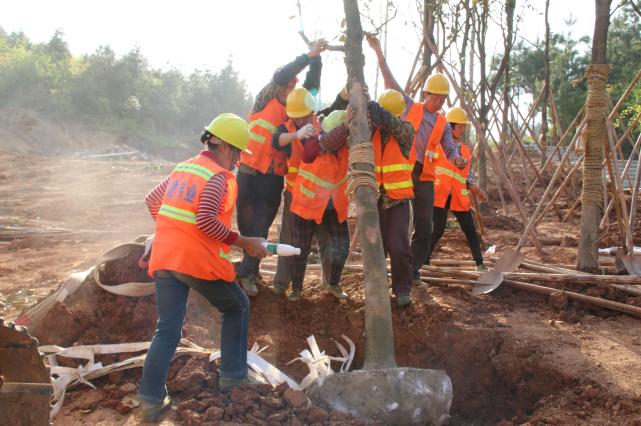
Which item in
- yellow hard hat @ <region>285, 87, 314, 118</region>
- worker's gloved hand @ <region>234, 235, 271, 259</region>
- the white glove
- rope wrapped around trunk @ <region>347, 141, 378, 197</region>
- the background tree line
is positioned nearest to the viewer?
worker's gloved hand @ <region>234, 235, 271, 259</region>

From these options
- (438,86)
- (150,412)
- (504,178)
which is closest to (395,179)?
(438,86)

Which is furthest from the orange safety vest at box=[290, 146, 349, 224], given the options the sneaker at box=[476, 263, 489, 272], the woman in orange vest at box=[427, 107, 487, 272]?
the sneaker at box=[476, 263, 489, 272]

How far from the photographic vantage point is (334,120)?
4.37 metres

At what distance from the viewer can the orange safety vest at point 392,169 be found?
4430mm

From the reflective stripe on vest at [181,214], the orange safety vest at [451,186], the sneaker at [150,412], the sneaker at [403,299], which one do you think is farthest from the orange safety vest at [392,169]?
the sneaker at [150,412]

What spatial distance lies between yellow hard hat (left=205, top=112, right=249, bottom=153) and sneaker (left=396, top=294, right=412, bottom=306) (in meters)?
1.88

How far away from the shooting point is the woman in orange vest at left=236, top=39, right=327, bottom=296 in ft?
15.4

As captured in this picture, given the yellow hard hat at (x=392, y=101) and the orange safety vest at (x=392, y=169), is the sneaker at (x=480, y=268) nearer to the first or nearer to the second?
the orange safety vest at (x=392, y=169)

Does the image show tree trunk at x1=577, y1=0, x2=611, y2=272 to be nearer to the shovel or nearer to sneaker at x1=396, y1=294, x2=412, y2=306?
the shovel

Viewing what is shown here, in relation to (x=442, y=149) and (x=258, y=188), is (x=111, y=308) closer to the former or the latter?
(x=258, y=188)

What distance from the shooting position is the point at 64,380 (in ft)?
11.0

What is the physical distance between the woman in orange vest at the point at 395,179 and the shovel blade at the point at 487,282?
665 millimetres

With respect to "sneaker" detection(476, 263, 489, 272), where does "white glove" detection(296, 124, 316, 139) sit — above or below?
above

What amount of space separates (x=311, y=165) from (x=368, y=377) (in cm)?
182
